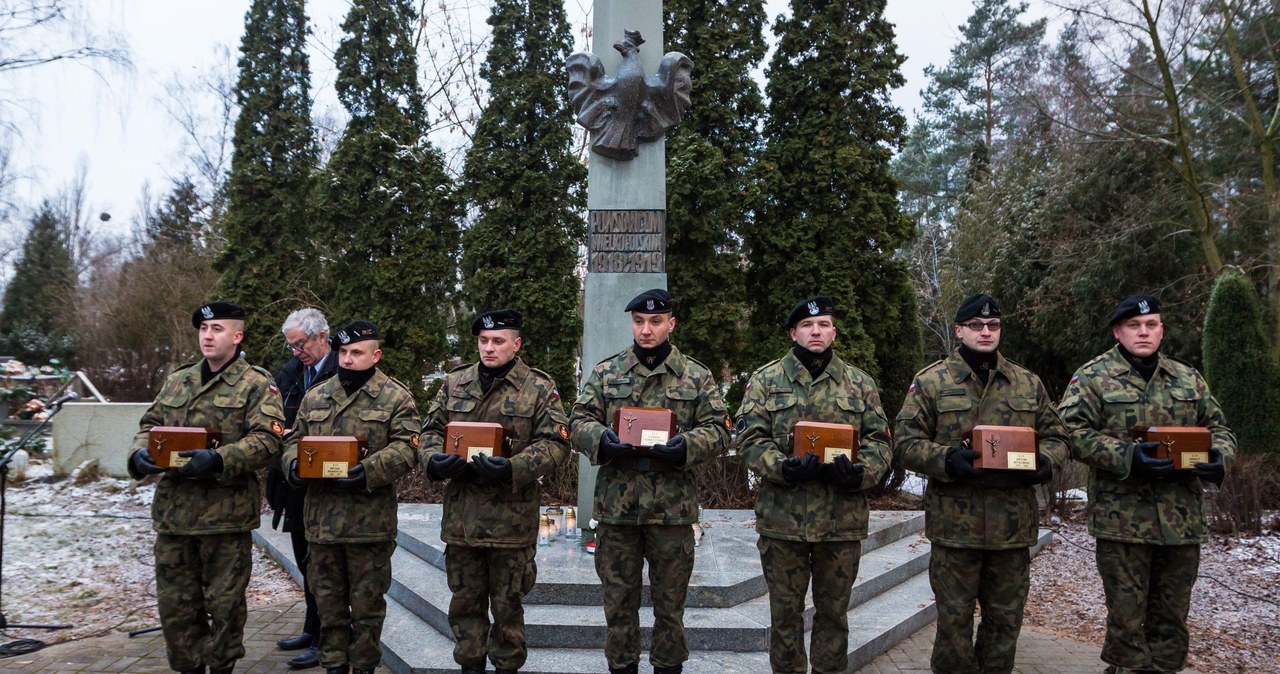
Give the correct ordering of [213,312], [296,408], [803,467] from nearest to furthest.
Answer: [803,467]
[213,312]
[296,408]

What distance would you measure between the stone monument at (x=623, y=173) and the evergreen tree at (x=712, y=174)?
2.80 m

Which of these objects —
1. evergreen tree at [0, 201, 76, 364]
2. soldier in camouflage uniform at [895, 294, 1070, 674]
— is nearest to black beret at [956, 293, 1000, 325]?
soldier in camouflage uniform at [895, 294, 1070, 674]

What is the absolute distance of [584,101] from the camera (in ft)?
21.1

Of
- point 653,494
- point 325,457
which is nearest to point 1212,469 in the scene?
point 653,494

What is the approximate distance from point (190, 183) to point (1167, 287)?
2579cm

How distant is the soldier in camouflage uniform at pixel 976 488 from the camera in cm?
386

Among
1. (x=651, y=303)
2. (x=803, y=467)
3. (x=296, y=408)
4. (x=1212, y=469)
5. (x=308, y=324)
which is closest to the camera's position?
(x=803, y=467)

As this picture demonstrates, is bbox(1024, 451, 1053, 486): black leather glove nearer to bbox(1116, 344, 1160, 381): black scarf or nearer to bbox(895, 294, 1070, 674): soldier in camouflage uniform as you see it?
bbox(895, 294, 1070, 674): soldier in camouflage uniform

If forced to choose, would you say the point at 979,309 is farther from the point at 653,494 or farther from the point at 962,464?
the point at 653,494

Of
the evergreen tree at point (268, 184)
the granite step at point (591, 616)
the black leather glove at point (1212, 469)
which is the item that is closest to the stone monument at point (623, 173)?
the granite step at point (591, 616)

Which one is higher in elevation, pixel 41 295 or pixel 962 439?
pixel 41 295

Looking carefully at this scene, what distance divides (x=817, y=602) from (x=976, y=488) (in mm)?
996

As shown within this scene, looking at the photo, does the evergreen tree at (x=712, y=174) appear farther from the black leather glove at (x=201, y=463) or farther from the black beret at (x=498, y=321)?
the black leather glove at (x=201, y=463)

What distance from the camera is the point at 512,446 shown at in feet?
13.9
